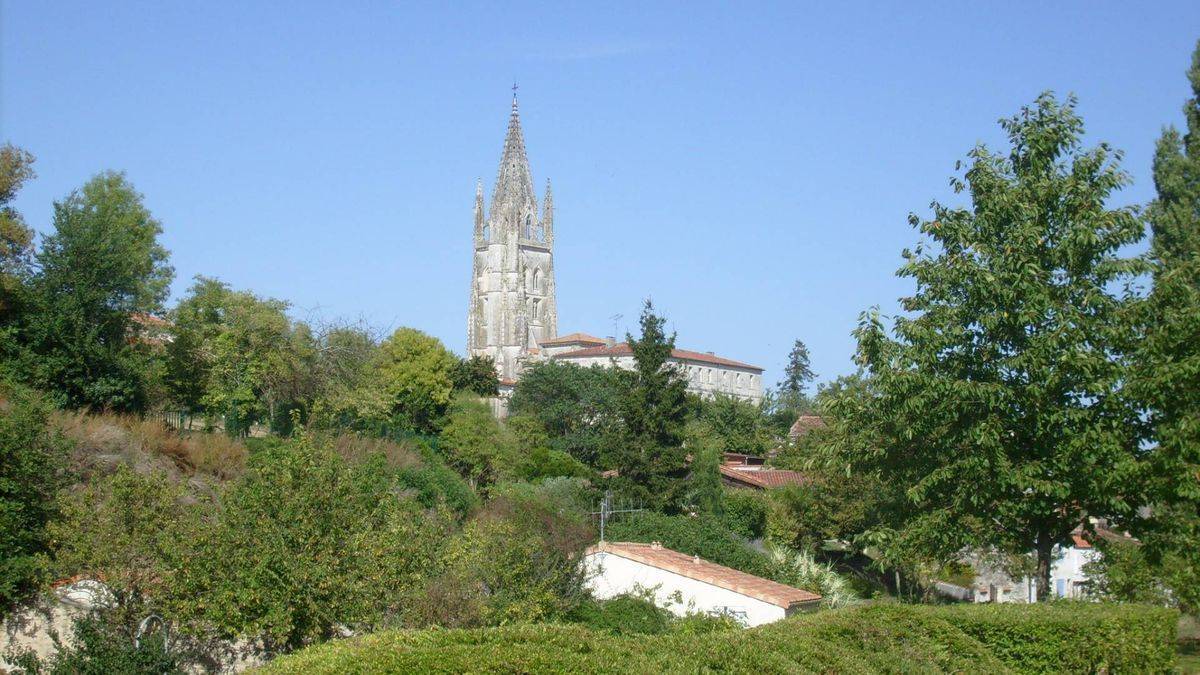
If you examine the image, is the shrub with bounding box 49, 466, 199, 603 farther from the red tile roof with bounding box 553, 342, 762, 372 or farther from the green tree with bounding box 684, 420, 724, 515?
the red tile roof with bounding box 553, 342, 762, 372

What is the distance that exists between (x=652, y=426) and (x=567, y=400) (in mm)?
37148

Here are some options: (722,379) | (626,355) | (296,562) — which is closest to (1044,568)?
(296,562)

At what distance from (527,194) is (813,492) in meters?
103

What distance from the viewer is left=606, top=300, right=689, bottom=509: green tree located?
1660 inches

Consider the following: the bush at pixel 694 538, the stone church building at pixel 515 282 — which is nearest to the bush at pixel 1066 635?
the bush at pixel 694 538

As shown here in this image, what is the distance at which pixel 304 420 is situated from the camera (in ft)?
155

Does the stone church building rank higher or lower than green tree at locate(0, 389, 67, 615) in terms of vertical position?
higher

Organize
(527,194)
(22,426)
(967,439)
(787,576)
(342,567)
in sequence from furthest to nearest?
(527,194), (787,576), (22,426), (967,439), (342,567)

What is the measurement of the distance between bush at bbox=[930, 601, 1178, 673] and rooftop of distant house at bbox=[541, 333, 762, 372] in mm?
93900

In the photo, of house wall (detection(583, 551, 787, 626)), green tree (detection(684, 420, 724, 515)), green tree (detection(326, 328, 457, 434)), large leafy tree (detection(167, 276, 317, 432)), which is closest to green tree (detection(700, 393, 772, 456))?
green tree (detection(326, 328, 457, 434))

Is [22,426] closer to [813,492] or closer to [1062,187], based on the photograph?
[1062,187]

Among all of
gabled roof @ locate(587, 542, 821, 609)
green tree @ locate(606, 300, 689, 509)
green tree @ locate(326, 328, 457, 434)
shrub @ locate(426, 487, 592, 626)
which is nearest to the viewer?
shrub @ locate(426, 487, 592, 626)

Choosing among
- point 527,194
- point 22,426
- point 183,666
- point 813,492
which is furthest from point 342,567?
point 527,194

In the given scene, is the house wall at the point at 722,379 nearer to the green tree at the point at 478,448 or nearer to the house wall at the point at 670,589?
the green tree at the point at 478,448
